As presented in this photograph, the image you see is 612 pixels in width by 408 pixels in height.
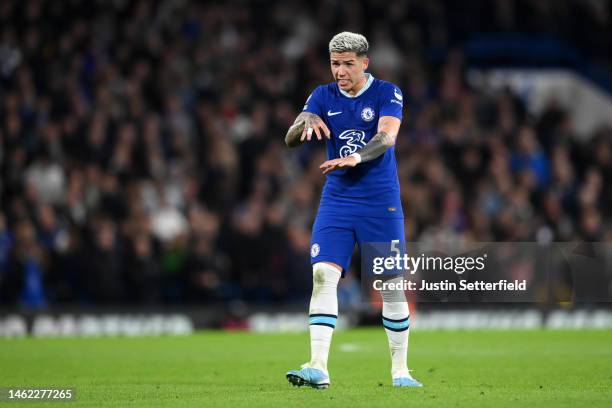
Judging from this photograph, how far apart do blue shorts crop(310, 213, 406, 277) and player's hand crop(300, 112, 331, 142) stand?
0.65 metres

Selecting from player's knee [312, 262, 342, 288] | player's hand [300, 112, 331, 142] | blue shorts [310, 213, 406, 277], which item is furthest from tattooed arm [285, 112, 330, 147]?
player's knee [312, 262, 342, 288]

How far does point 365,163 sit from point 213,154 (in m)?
11.4

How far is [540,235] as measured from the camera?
20891 millimetres

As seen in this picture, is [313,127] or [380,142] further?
[313,127]

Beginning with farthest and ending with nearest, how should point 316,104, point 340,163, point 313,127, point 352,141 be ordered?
point 316,104, point 352,141, point 313,127, point 340,163

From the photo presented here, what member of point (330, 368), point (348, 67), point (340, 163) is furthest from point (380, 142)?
point (330, 368)

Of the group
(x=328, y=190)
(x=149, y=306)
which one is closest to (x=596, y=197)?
(x=149, y=306)

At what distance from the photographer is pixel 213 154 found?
20625mm

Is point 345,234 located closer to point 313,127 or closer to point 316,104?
point 313,127

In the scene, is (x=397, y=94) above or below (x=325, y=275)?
above

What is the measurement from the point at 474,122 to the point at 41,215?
8700 mm

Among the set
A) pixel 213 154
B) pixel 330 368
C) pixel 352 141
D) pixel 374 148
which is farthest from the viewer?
pixel 213 154

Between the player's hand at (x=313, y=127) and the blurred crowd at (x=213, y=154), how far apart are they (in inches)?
373

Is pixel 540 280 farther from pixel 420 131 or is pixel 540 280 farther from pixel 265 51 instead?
pixel 265 51
